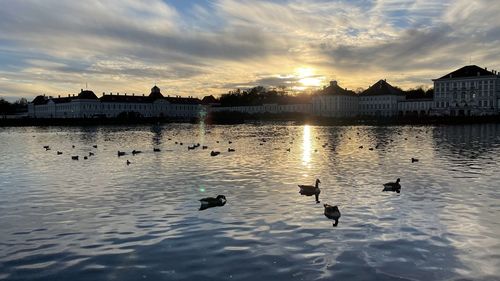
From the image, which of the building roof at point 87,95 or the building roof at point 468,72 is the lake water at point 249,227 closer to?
the building roof at point 468,72

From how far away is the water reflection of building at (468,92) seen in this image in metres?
138

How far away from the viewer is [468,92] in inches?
5600

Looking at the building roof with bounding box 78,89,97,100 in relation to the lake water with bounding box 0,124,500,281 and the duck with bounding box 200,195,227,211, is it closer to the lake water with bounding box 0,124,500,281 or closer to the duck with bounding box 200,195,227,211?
the lake water with bounding box 0,124,500,281

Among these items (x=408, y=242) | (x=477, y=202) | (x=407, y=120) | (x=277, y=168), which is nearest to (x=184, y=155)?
(x=277, y=168)

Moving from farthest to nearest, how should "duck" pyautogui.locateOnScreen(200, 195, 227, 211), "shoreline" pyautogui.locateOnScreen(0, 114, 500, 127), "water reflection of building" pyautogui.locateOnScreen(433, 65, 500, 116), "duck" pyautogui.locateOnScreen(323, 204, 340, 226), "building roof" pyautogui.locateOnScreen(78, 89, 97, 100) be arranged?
"building roof" pyautogui.locateOnScreen(78, 89, 97, 100) < "water reflection of building" pyautogui.locateOnScreen(433, 65, 500, 116) < "shoreline" pyautogui.locateOnScreen(0, 114, 500, 127) < "duck" pyautogui.locateOnScreen(200, 195, 227, 211) < "duck" pyautogui.locateOnScreen(323, 204, 340, 226)

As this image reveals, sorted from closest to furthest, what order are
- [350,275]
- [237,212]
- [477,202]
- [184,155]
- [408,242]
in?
[350,275] → [408,242] → [237,212] → [477,202] → [184,155]

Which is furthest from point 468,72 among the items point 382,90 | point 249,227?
point 249,227

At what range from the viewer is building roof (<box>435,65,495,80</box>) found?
140 meters

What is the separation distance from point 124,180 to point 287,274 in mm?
14667

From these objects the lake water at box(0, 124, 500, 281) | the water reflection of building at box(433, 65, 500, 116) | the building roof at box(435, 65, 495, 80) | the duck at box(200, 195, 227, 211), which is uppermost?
the building roof at box(435, 65, 495, 80)

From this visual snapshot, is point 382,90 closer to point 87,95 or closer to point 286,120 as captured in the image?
point 286,120

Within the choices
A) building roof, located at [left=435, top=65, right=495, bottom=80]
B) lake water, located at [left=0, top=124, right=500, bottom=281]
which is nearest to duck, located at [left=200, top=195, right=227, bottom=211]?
lake water, located at [left=0, top=124, right=500, bottom=281]

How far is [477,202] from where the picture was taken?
1638cm

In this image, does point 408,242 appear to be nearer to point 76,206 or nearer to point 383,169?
point 76,206
